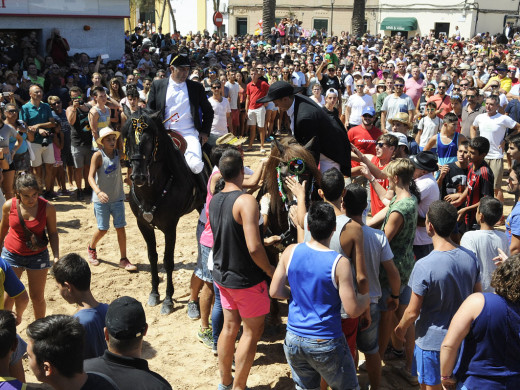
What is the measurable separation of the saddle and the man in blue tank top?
12.2 ft

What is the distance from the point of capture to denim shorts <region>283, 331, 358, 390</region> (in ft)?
12.4

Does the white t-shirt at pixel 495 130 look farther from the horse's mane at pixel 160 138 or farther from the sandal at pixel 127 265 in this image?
the sandal at pixel 127 265

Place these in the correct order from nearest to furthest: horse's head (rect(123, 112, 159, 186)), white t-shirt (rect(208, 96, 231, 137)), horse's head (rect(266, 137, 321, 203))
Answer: horse's head (rect(266, 137, 321, 203)) < horse's head (rect(123, 112, 159, 186)) < white t-shirt (rect(208, 96, 231, 137))

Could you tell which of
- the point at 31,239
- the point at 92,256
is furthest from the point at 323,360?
the point at 92,256

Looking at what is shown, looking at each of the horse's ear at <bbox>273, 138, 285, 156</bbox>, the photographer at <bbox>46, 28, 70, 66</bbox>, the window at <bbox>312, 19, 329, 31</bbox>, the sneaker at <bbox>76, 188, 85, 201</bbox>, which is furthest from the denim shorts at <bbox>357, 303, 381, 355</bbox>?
the window at <bbox>312, 19, 329, 31</bbox>

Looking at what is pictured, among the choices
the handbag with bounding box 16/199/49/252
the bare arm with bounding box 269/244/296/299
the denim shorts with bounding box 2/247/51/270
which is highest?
the bare arm with bounding box 269/244/296/299

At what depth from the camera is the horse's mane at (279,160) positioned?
510 cm

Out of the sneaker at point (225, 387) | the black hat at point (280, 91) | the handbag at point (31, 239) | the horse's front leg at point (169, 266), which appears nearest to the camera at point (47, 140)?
the horse's front leg at point (169, 266)

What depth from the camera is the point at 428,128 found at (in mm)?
10555

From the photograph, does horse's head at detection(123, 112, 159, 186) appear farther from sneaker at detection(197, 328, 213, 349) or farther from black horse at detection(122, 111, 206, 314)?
sneaker at detection(197, 328, 213, 349)

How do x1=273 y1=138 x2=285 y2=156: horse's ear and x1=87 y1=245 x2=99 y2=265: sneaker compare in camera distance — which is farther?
x1=87 y1=245 x2=99 y2=265: sneaker

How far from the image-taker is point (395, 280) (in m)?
4.59

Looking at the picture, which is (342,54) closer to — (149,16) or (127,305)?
(127,305)

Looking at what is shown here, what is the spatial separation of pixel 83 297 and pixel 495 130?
8438 mm
